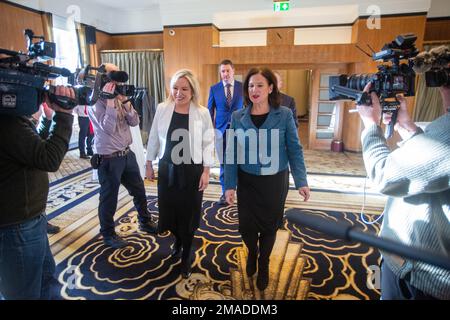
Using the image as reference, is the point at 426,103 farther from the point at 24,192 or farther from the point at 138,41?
the point at 24,192

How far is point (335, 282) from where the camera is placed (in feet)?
6.07

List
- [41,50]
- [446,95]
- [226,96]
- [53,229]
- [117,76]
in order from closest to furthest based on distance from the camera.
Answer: [446,95], [41,50], [117,76], [53,229], [226,96]

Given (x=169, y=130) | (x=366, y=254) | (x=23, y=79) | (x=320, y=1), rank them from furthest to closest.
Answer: (x=320, y=1), (x=366, y=254), (x=169, y=130), (x=23, y=79)

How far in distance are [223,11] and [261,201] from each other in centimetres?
478

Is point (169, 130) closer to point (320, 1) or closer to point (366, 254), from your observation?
point (366, 254)

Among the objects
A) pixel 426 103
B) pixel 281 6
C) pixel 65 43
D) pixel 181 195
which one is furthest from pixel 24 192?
pixel 426 103

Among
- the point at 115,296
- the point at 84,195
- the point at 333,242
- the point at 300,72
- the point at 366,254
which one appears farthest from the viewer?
the point at 300,72

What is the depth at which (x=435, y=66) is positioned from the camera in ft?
3.10

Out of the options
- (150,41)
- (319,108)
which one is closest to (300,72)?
(319,108)

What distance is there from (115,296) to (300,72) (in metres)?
9.68

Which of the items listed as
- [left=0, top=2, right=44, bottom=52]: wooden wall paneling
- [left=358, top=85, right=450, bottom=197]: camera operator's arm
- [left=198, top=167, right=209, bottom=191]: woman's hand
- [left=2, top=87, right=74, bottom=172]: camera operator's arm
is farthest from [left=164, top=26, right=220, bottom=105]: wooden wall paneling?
[left=358, top=85, right=450, bottom=197]: camera operator's arm

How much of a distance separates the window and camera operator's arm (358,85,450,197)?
17.6 feet

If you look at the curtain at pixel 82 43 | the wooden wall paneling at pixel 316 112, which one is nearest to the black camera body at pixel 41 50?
the curtain at pixel 82 43

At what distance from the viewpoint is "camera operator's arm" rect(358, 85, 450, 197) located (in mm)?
740
